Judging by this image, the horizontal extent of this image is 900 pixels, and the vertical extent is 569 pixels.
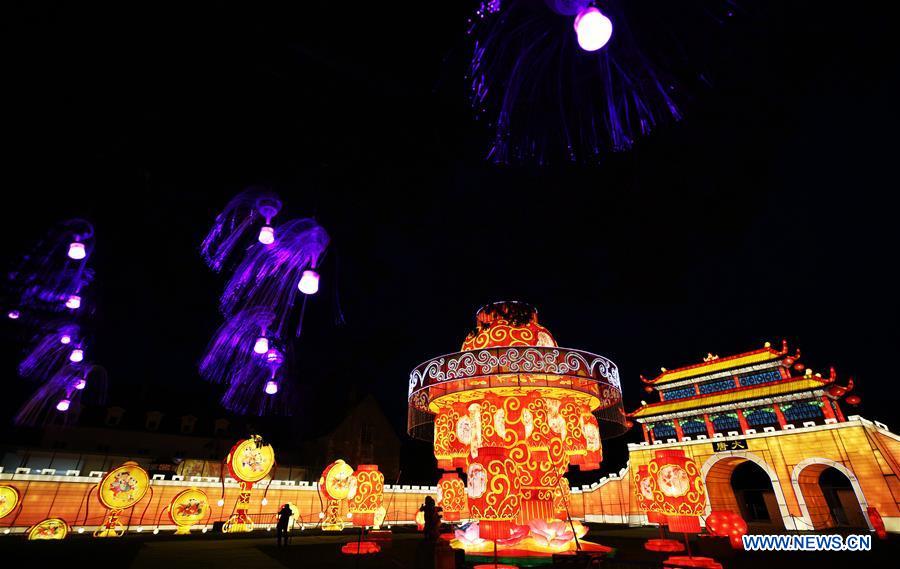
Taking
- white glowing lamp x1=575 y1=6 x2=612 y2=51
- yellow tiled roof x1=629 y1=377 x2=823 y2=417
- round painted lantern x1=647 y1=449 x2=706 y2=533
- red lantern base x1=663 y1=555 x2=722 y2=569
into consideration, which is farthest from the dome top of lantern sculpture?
yellow tiled roof x1=629 y1=377 x2=823 y2=417

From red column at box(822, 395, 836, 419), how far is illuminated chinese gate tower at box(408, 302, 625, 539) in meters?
18.6

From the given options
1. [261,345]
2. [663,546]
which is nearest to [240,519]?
[261,345]

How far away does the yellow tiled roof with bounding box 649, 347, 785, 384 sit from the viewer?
23.9 meters

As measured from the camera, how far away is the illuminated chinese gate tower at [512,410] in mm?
8047

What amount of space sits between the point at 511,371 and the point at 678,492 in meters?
4.75

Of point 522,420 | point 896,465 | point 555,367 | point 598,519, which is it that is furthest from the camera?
point 598,519

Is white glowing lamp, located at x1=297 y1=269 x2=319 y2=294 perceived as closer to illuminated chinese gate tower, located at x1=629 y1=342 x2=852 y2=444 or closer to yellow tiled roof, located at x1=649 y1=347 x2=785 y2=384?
illuminated chinese gate tower, located at x1=629 y1=342 x2=852 y2=444

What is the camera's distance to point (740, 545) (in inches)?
460

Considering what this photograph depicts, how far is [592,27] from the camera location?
309 centimetres

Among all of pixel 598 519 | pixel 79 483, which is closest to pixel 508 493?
pixel 79 483

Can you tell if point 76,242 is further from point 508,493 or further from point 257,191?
point 508,493

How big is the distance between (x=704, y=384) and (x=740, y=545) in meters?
17.3

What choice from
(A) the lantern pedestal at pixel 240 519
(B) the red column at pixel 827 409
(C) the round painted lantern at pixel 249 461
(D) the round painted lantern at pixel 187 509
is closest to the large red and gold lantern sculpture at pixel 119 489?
(D) the round painted lantern at pixel 187 509

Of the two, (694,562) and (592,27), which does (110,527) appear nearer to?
(694,562)
